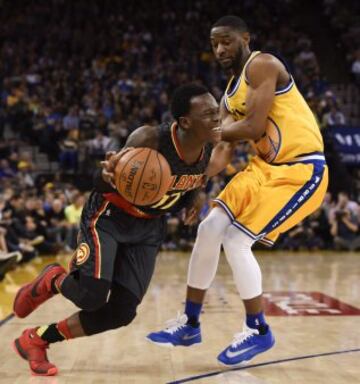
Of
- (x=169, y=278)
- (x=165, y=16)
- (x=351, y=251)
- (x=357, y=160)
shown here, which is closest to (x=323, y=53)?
(x=165, y=16)

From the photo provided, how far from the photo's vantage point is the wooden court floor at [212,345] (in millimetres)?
4055

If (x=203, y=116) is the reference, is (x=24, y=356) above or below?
below

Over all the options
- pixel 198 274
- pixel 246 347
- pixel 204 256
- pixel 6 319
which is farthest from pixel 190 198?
pixel 6 319

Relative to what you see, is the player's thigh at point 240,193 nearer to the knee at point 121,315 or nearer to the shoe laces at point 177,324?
the shoe laces at point 177,324

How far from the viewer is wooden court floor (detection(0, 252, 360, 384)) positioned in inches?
160

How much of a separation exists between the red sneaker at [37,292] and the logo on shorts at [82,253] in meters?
0.27

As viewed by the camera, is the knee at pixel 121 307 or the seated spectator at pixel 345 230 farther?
the seated spectator at pixel 345 230

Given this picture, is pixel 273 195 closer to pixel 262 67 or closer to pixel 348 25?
pixel 262 67

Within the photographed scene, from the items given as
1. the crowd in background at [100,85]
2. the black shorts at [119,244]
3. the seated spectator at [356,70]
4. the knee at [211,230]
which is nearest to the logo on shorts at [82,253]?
the black shorts at [119,244]

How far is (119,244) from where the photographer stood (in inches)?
162

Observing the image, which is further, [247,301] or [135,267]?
[247,301]

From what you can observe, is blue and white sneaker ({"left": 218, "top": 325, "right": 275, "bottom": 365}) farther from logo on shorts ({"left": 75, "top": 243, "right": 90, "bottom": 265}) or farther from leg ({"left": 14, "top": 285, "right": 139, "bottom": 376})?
logo on shorts ({"left": 75, "top": 243, "right": 90, "bottom": 265})

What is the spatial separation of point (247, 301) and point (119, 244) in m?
0.83

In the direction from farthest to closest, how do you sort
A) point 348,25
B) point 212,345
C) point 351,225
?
1. point 348,25
2. point 351,225
3. point 212,345
